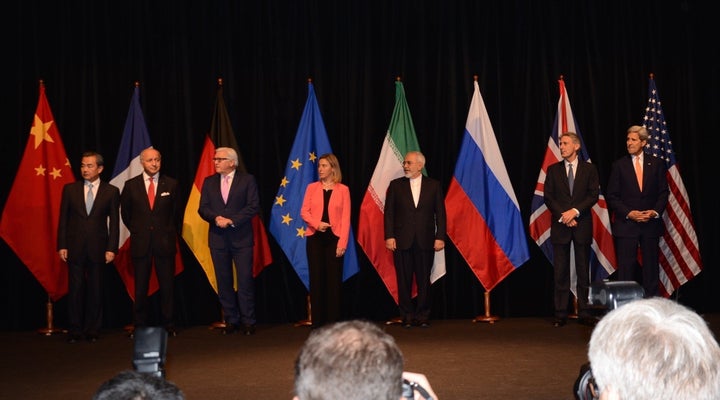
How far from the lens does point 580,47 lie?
796 centimetres

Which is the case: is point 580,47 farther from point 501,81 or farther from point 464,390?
point 464,390

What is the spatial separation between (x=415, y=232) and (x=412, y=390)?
5.59 metres

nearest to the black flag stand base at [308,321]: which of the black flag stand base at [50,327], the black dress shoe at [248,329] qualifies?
the black dress shoe at [248,329]

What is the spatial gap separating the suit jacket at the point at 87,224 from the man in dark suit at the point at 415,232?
221 cm

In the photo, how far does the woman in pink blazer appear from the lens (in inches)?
274

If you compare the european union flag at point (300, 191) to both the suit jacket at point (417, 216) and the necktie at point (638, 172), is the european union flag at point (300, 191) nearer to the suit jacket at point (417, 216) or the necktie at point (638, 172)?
the suit jacket at point (417, 216)

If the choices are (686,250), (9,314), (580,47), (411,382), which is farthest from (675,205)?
(411,382)

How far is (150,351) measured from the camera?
73.4 inches

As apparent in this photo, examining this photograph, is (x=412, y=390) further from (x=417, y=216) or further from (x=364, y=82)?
(x=364, y=82)

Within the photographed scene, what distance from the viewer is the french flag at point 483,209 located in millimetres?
7453

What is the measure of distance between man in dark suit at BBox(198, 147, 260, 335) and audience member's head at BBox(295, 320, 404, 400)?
18.2 ft

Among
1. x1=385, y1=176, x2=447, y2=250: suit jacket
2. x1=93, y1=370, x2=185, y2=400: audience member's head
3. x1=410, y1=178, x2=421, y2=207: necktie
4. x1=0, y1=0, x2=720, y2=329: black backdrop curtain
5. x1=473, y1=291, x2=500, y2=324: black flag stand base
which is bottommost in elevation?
x1=473, y1=291, x2=500, y2=324: black flag stand base

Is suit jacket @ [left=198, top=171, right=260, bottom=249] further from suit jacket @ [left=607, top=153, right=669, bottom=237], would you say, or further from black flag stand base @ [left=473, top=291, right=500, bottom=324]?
suit jacket @ [left=607, top=153, right=669, bottom=237]

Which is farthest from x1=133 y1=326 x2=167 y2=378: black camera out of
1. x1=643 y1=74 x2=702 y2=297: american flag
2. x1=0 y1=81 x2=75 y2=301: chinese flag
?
x1=643 y1=74 x2=702 y2=297: american flag
